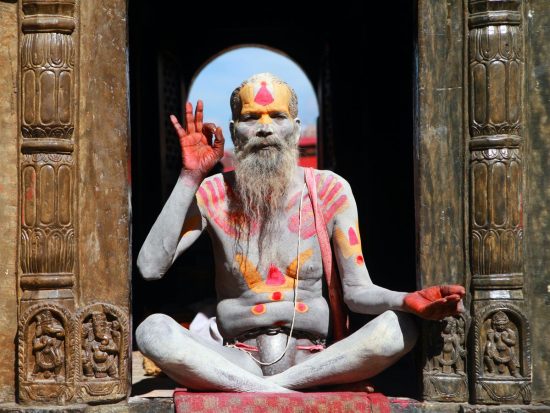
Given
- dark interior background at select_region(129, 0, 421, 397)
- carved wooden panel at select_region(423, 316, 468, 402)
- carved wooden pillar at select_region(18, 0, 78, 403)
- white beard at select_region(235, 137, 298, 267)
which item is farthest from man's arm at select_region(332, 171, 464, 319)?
carved wooden pillar at select_region(18, 0, 78, 403)

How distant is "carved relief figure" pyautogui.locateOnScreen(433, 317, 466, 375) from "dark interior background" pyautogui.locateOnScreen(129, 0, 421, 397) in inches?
5.8

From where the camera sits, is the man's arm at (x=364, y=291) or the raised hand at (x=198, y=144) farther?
the raised hand at (x=198, y=144)

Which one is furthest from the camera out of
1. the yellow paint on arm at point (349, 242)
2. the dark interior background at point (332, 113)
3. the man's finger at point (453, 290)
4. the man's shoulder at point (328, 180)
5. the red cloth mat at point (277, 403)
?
the dark interior background at point (332, 113)

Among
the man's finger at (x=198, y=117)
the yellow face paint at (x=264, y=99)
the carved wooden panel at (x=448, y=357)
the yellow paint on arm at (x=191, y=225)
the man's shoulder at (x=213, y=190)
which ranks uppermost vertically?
the yellow face paint at (x=264, y=99)

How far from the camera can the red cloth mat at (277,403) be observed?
15.7 feet

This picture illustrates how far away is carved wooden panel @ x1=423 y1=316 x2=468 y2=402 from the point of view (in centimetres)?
502

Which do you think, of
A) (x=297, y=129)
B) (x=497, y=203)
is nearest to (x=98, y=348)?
(x=297, y=129)

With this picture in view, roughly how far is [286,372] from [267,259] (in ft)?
2.04

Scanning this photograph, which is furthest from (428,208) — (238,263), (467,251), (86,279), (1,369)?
(1,369)

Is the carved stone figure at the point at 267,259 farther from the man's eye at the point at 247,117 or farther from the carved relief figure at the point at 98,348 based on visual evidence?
the carved relief figure at the point at 98,348

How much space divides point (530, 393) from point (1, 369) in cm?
272

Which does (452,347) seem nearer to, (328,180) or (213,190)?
(328,180)

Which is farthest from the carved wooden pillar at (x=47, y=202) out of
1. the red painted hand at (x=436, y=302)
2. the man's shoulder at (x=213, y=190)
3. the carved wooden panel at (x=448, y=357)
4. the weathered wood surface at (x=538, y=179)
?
the weathered wood surface at (x=538, y=179)

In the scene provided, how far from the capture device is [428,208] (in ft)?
16.7
